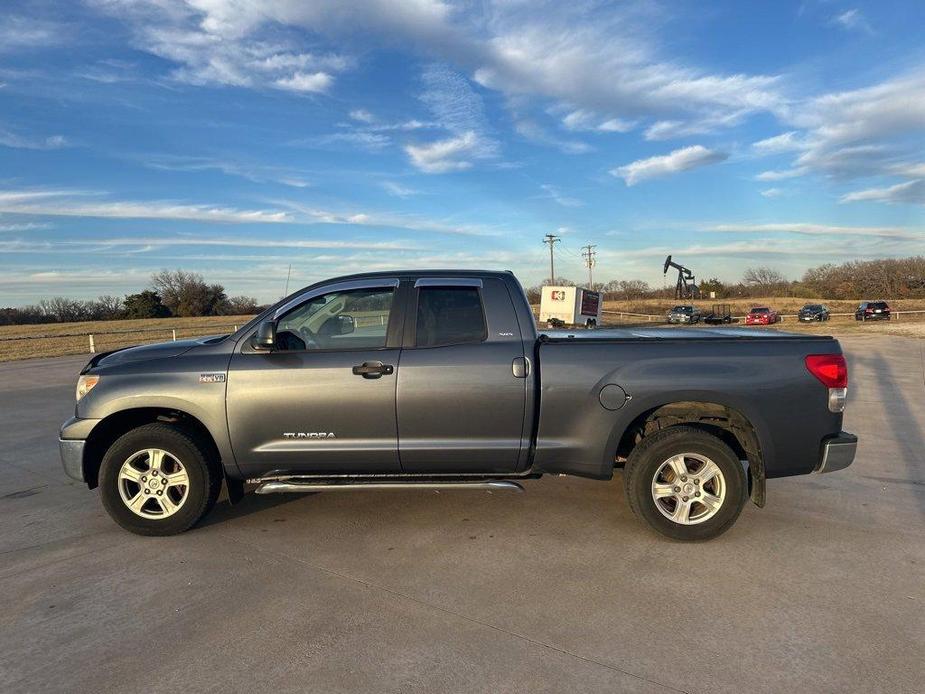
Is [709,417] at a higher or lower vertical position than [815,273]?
lower

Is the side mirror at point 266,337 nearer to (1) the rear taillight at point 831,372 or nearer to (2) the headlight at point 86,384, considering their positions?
(2) the headlight at point 86,384

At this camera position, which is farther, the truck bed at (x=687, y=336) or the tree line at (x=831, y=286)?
the tree line at (x=831, y=286)

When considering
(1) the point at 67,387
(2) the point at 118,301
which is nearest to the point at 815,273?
(2) the point at 118,301

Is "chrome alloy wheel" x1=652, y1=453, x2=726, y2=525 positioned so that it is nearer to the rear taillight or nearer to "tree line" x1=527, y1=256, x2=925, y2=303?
the rear taillight

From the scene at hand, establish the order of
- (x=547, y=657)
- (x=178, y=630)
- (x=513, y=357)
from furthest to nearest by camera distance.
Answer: (x=513, y=357) → (x=178, y=630) → (x=547, y=657)

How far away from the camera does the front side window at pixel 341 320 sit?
4414 millimetres

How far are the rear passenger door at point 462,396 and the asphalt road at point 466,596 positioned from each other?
1.86ft

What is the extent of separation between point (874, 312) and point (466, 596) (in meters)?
51.1

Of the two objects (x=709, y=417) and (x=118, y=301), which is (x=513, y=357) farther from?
(x=118, y=301)

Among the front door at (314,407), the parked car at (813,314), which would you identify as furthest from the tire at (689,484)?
the parked car at (813,314)

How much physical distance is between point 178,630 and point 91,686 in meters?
0.48

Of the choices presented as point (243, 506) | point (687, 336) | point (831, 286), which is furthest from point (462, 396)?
point (831, 286)

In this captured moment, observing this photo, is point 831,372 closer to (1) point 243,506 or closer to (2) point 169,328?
(1) point 243,506

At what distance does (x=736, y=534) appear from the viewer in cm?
432
